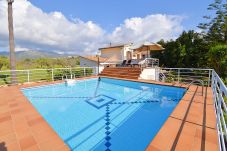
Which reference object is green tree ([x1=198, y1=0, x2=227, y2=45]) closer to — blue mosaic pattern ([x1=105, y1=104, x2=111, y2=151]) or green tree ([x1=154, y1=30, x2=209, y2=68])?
green tree ([x1=154, y1=30, x2=209, y2=68])

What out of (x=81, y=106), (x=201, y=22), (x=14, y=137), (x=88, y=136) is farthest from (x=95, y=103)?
(x=201, y=22)

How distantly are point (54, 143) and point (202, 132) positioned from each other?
9.21 ft

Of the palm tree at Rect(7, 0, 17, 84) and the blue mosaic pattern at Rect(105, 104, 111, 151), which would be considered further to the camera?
the palm tree at Rect(7, 0, 17, 84)

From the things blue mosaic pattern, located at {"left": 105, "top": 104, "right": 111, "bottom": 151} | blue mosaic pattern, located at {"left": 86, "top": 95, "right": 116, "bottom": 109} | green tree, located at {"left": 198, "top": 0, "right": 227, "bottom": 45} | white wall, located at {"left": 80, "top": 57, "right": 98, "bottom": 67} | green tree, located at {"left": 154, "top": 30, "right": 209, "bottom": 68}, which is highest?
green tree, located at {"left": 198, "top": 0, "right": 227, "bottom": 45}

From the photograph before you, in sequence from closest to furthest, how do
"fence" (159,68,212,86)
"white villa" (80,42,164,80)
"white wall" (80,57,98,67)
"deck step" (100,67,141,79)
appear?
"fence" (159,68,212,86)
"deck step" (100,67,141,79)
"white villa" (80,42,164,80)
"white wall" (80,57,98,67)

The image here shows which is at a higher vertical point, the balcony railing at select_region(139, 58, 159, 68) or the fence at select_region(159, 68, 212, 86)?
the balcony railing at select_region(139, 58, 159, 68)

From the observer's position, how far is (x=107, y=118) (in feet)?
14.5

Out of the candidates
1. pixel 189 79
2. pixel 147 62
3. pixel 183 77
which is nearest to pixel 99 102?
pixel 189 79

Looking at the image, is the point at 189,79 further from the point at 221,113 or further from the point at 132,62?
the point at 132,62

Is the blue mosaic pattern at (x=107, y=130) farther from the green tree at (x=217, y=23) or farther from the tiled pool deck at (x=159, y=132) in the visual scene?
the green tree at (x=217, y=23)

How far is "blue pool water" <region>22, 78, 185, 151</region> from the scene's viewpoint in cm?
321

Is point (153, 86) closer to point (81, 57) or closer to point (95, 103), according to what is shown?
point (95, 103)

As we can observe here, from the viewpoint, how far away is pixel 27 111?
3.80 metres

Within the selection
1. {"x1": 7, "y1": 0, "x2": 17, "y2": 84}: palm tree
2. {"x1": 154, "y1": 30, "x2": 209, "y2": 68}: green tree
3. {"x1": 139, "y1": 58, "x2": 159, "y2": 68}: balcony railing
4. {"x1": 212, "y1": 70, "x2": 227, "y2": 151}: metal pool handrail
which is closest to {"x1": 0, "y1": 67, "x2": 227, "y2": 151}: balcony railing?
{"x1": 212, "y1": 70, "x2": 227, "y2": 151}: metal pool handrail
